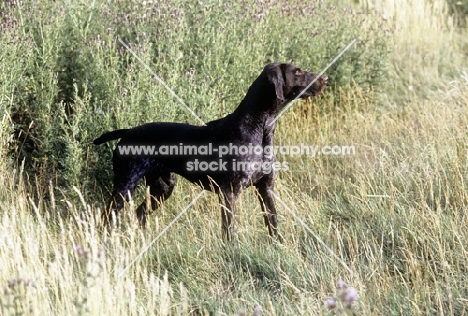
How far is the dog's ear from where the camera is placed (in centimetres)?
517

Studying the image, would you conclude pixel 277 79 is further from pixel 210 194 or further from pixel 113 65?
pixel 113 65

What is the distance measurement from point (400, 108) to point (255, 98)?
3821 millimetres

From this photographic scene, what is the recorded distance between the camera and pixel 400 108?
8.63 meters

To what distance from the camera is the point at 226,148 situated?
529cm

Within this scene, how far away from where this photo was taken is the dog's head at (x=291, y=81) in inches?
205

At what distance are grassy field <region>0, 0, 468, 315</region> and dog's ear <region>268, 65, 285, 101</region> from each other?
910 mm

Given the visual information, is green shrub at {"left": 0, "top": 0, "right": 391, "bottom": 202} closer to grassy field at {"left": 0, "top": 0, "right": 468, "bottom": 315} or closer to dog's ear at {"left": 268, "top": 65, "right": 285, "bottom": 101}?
grassy field at {"left": 0, "top": 0, "right": 468, "bottom": 315}

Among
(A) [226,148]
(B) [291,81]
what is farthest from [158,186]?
(B) [291,81]

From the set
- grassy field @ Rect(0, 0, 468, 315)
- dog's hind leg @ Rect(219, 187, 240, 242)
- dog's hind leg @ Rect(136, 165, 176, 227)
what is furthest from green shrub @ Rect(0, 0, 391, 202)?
dog's hind leg @ Rect(219, 187, 240, 242)

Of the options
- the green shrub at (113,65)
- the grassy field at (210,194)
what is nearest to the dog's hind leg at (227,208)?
the grassy field at (210,194)

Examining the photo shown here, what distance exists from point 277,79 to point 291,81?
133 millimetres

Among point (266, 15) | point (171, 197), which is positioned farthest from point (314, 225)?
point (266, 15)

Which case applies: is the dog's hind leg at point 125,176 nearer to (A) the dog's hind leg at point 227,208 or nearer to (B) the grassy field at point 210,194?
(B) the grassy field at point 210,194

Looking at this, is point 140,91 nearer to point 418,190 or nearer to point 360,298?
point 418,190
